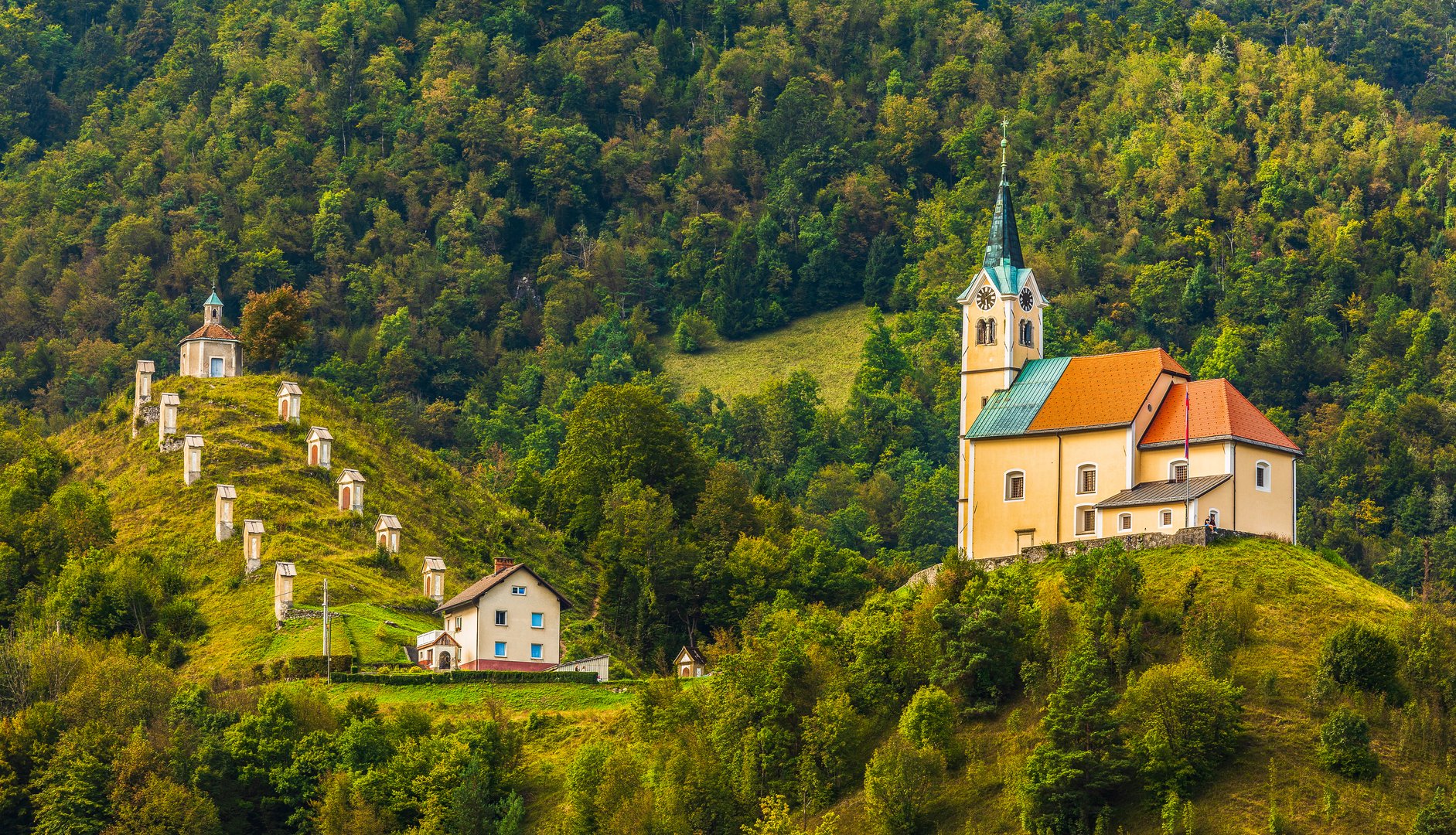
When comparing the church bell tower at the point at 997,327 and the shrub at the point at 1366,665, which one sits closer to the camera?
the shrub at the point at 1366,665

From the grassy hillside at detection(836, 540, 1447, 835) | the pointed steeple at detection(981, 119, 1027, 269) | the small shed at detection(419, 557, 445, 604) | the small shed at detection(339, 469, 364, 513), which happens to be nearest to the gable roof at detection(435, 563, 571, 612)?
the small shed at detection(419, 557, 445, 604)

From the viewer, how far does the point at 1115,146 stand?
550 feet

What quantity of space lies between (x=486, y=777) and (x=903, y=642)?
14.8 meters

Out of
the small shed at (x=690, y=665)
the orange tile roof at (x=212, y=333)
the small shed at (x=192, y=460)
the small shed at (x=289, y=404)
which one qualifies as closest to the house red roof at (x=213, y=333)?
the orange tile roof at (x=212, y=333)

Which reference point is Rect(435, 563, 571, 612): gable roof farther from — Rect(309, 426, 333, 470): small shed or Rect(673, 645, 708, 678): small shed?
Rect(309, 426, 333, 470): small shed

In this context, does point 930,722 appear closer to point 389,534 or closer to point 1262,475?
point 1262,475

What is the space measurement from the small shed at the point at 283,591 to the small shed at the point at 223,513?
621 cm

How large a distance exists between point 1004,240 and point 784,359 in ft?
242

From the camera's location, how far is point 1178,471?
81.4 m

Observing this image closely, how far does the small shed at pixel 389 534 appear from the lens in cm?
10081

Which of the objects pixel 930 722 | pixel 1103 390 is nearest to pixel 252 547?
pixel 930 722

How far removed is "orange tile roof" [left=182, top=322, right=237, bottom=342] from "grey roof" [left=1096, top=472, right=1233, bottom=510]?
166 ft

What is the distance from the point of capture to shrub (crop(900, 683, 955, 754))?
74250 mm

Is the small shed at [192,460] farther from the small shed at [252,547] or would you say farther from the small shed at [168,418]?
the small shed at [252,547]
